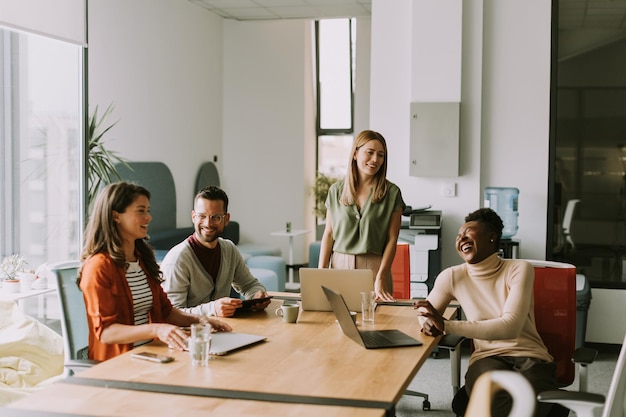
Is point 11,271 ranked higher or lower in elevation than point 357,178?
lower

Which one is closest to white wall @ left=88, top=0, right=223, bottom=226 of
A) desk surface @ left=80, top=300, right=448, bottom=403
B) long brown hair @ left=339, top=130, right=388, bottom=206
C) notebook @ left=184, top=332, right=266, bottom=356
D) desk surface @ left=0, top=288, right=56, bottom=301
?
desk surface @ left=0, top=288, right=56, bottom=301

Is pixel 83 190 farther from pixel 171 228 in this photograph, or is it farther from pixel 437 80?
pixel 437 80

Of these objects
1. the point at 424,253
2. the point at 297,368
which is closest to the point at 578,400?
the point at 297,368

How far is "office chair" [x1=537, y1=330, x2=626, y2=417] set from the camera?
1.96 m

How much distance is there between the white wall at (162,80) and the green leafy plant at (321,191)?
1325mm

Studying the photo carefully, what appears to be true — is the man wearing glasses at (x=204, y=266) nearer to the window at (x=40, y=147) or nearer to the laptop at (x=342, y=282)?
the laptop at (x=342, y=282)

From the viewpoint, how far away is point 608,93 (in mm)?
5836

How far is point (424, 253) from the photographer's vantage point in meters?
5.52

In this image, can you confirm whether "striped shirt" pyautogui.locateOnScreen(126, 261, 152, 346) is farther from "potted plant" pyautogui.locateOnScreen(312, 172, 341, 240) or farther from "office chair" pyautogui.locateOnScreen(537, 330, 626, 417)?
"potted plant" pyautogui.locateOnScreen(312, 172, 341, 240)

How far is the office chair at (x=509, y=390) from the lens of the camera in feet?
4.08

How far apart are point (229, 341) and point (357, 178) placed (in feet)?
5.20

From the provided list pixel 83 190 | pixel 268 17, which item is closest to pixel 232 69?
pixel 268 17

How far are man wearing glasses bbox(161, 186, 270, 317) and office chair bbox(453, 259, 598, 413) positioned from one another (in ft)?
3.81

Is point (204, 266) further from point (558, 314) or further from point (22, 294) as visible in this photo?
point (22, 294)
